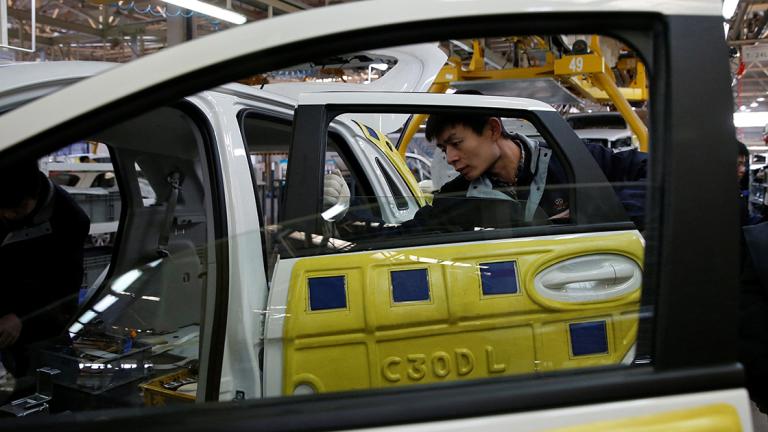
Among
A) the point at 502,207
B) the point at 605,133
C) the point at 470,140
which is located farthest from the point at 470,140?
the point at 605,133

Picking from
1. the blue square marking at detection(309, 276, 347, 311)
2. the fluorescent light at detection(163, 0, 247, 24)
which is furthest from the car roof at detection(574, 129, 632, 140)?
the blue square marking at detection(309, 276, 347, 311)

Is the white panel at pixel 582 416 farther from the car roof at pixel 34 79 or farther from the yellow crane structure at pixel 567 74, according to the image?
the yellow crane structure at pixel 567 74

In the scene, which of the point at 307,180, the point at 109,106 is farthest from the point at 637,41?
the point at 307,180

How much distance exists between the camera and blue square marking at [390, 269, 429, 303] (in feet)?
4.75

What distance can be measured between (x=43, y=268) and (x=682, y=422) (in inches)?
88.5

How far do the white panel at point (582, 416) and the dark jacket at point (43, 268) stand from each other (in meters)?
1.61

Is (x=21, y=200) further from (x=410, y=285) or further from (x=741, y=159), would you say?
(x=741, y=159)

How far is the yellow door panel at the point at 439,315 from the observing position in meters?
1.20

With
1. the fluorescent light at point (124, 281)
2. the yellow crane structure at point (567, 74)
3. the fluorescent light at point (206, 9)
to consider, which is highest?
the fluorescent light at point (206, 9)

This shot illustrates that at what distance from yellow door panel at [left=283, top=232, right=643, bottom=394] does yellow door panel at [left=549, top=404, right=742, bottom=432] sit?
247 millimetres

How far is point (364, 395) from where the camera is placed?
3.07 feet

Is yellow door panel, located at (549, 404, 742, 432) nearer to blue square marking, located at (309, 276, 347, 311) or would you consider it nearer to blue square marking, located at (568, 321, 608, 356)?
blue square marking, located at (568, 321, 608, 356)

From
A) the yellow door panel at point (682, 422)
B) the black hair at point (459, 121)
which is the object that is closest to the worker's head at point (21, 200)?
the black hair at point (459, 121)

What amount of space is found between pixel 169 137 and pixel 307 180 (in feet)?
3.57
